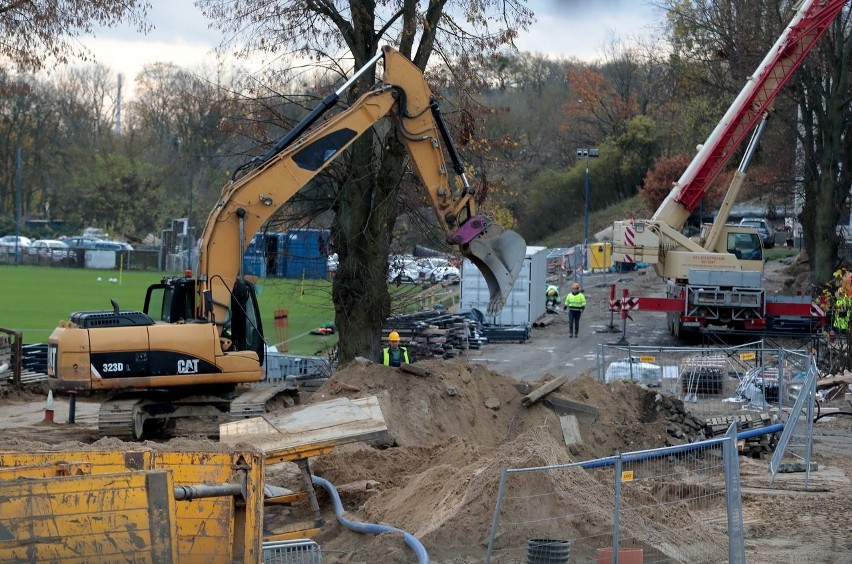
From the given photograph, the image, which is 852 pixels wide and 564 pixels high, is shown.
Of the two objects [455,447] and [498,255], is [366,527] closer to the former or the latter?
[455,447]

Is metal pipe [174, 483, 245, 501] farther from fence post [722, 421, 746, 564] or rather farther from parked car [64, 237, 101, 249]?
parked car [64, 237, 101, 249]

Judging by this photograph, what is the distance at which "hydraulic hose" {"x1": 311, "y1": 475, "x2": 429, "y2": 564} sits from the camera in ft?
30.7

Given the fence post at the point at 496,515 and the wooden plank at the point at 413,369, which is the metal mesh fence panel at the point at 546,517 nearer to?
the fence post at the point at 496,515

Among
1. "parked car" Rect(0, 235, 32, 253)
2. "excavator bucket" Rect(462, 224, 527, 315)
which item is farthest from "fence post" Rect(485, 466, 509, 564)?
"parked car" Rect(0, 235, 32, 253)

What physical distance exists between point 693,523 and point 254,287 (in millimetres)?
8670

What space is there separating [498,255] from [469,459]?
5.32 meters

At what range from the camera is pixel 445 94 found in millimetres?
24469

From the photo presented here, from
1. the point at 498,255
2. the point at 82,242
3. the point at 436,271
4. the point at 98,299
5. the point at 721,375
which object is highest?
the point at 82,242

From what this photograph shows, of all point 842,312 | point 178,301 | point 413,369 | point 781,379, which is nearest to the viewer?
point 178,301

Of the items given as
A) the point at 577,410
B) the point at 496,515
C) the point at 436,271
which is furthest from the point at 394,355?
the point at 436,271

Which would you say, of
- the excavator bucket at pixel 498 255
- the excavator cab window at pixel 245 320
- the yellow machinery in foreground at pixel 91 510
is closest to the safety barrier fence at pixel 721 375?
the excavator bucket at pixel 498 255

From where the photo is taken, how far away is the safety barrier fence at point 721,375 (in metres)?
19.8

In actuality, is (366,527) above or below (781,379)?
below

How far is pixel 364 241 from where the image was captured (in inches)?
901
